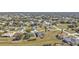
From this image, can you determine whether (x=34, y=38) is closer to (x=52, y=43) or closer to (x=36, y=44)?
(x=36, y=44)

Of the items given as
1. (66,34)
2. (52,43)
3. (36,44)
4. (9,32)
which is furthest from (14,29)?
(66,34)

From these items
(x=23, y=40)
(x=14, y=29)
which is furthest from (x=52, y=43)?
(x=14, y=29)
